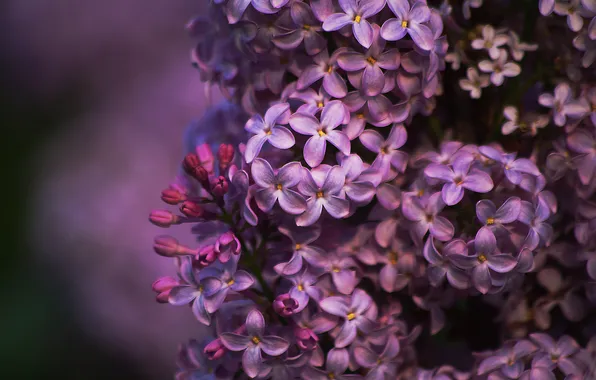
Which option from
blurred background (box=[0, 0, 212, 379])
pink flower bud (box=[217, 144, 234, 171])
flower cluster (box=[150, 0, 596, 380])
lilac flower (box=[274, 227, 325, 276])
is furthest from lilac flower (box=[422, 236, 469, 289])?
blurred background (box=[0, 0, 212, 379])

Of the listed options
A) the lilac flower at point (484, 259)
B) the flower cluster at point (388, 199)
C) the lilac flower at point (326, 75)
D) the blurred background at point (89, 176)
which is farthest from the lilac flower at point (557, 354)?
the blurred background at point (89, 176)

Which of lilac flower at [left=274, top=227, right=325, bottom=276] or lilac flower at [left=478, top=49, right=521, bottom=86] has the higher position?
lilac flower at [left=274, top=227, right=325, bottom=276]

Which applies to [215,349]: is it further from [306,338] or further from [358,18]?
[358,18]

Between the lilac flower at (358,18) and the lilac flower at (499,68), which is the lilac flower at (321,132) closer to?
the lilac flower at (358,18)

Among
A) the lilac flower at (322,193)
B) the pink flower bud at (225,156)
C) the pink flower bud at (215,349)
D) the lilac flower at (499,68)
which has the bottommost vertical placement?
the lilac flower at (499,68)

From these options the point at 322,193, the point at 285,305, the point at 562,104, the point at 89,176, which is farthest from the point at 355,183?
the point at 89,176

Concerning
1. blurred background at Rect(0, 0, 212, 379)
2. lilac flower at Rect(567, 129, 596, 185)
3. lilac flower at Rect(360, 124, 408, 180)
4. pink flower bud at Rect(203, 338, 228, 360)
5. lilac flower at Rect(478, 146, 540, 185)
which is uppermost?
lilac flower at Rect(360, 124, 408, 180)

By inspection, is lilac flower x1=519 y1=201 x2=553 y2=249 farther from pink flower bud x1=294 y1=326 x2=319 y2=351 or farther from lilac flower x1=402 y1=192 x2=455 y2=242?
pink flower bud x1=294 y1=326 x2=319 y2=351

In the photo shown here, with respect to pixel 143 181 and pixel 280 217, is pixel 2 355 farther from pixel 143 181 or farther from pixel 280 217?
pixel 280 217
